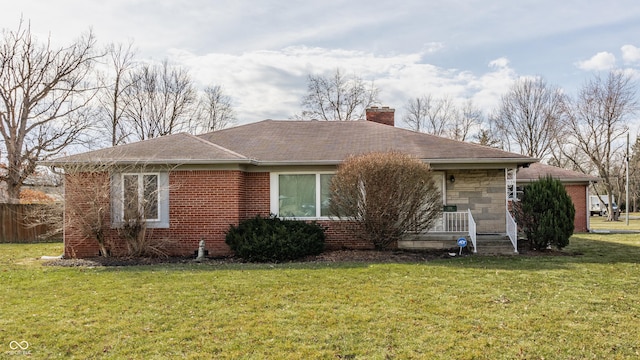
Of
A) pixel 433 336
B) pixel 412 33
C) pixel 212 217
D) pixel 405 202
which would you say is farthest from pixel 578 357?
pixel 412 33

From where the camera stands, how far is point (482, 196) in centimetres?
1336

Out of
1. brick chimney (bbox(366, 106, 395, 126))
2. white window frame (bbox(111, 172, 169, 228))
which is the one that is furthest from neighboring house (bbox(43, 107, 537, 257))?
A: brick chimney (bbox(366, 106, 395, 126))

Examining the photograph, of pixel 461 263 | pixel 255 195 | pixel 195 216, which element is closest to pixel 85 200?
pixel 195 216

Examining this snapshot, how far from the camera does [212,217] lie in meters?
12.1

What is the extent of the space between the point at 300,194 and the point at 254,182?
132 cm

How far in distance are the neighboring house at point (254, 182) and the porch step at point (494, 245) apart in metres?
0.32

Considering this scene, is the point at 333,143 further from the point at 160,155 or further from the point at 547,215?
the point at 547,215

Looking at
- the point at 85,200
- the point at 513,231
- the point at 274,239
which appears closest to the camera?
the point at 274,239

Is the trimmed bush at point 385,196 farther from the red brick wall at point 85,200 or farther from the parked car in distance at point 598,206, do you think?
the parked car in distance at point 598,206

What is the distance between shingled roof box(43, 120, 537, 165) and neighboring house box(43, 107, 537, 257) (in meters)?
0.03

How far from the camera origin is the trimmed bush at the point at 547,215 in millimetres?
12164

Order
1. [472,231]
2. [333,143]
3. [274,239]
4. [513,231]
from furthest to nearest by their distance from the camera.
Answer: [333,143], [513,231], [472,231], [274,239]

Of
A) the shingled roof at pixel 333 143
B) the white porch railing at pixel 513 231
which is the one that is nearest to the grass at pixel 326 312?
the white porch railing at pixel 513 231

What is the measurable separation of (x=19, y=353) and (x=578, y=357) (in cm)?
563
